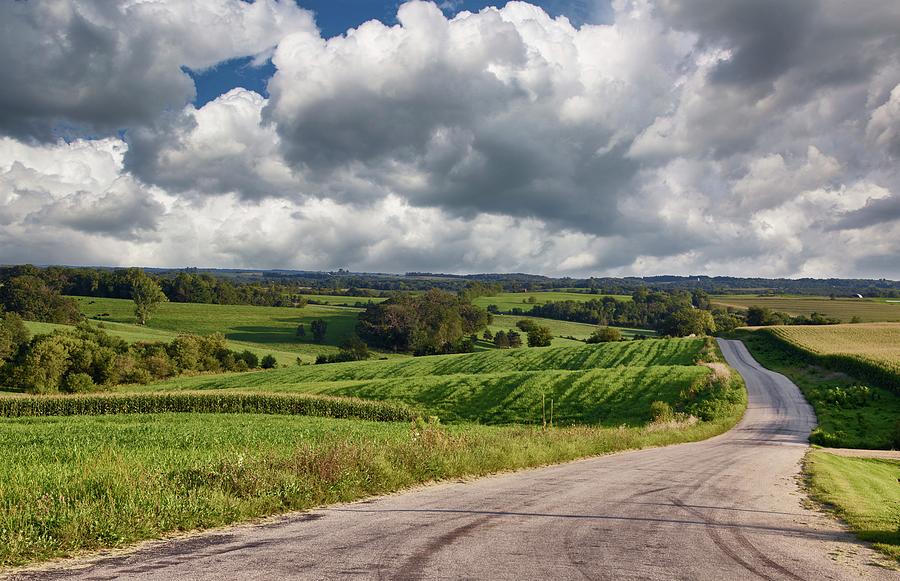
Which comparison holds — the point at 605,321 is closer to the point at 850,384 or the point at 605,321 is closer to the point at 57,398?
the point at 850,384

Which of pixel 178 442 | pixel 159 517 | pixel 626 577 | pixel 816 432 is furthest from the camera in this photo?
pixel 816 432

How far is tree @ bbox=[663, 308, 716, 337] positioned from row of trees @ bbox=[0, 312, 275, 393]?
260ft

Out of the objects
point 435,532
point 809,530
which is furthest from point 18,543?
point 809,530

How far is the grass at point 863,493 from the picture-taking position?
11.1 m

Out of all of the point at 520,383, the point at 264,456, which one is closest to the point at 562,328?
the point at 520,383

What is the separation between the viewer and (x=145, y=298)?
122 m

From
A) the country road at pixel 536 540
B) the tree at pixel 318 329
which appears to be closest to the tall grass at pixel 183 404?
the country road at pixel 536 540

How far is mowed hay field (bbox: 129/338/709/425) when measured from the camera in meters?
48.8

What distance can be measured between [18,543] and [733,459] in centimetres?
2359

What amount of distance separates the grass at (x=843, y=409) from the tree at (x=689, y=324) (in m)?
46.3

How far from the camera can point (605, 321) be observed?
150 meters

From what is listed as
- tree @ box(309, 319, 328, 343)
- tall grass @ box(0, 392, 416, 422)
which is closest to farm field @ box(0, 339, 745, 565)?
tall grass @ box(0, 392, 416, 422)

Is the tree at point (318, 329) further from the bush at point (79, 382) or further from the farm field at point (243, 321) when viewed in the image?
the bush at point (79, 382)

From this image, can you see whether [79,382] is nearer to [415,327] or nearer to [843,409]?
[415,327]
